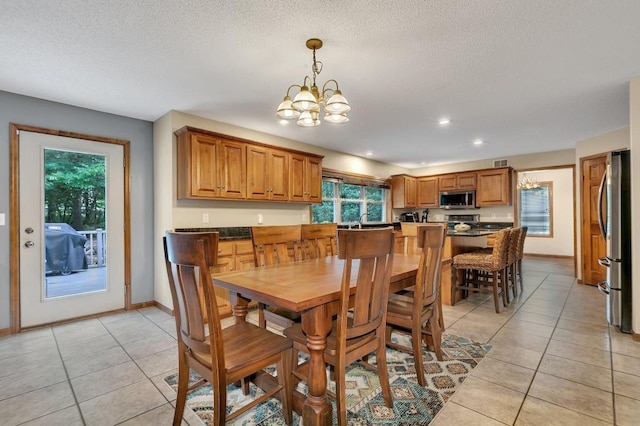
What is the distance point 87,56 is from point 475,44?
288 centimetres

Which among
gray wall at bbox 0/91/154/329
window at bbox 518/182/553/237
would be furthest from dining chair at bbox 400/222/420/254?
window at bbox 518/182/553/237

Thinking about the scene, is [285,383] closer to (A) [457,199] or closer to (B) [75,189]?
(B) [75,189]

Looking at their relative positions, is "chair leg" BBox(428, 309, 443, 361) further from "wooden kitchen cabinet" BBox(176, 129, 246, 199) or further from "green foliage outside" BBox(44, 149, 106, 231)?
"green foliage outside" BBox(44, 149, 106, 231)

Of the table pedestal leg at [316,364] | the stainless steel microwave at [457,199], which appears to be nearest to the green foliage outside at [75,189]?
the table pedestal leg at [316,364]

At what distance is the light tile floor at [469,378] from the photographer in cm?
174

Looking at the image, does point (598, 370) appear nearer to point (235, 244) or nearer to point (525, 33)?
point (525, 33)

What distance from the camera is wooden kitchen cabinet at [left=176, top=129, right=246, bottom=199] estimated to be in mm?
3342

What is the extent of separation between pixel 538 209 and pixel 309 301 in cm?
911

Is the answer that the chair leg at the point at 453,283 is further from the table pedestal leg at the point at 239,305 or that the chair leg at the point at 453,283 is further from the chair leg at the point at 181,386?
the chair leg at the point at 181,386

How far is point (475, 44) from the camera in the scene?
2.17 m

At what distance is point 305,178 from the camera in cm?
459

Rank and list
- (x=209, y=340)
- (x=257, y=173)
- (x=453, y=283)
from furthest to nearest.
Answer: (x=257, y=173) < (x=453, y=283) < (x=209, y=340)

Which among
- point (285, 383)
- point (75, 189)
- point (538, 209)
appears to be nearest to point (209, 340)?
point (285, 383)

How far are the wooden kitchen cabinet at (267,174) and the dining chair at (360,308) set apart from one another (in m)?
2.49
